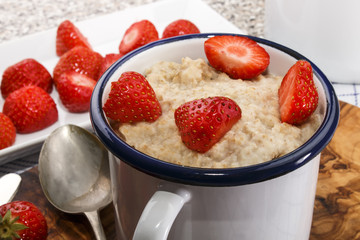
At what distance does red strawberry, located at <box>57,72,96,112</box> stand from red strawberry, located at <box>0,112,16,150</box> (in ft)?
0.51

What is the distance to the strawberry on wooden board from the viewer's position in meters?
0.60

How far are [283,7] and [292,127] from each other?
61 centimetres

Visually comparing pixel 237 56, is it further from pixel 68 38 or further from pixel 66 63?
pixel 68 38

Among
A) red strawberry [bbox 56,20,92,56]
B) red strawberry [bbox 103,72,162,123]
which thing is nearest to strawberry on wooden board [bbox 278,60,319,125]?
red strawberry [bbox 103,72,162,123]

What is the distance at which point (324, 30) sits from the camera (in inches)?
43.1

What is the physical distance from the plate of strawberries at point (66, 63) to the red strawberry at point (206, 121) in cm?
53

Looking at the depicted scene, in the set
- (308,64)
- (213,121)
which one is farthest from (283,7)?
(213,121)

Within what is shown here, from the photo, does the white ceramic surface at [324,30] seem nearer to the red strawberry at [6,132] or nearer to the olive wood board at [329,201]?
the olive wood board at [329,201]

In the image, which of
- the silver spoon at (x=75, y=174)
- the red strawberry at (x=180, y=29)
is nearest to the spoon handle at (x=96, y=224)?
the silver spoon at (x=75, y=174)

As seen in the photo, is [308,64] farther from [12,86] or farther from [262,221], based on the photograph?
[12,86]

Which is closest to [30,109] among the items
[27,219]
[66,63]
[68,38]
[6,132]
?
[6,132]

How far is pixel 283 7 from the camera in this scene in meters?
1.13

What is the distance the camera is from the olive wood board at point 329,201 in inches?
29.8

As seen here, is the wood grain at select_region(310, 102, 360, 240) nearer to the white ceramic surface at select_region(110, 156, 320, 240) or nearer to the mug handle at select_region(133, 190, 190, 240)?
the white ceramic surface at select_region(110, 156, 320, 240)
